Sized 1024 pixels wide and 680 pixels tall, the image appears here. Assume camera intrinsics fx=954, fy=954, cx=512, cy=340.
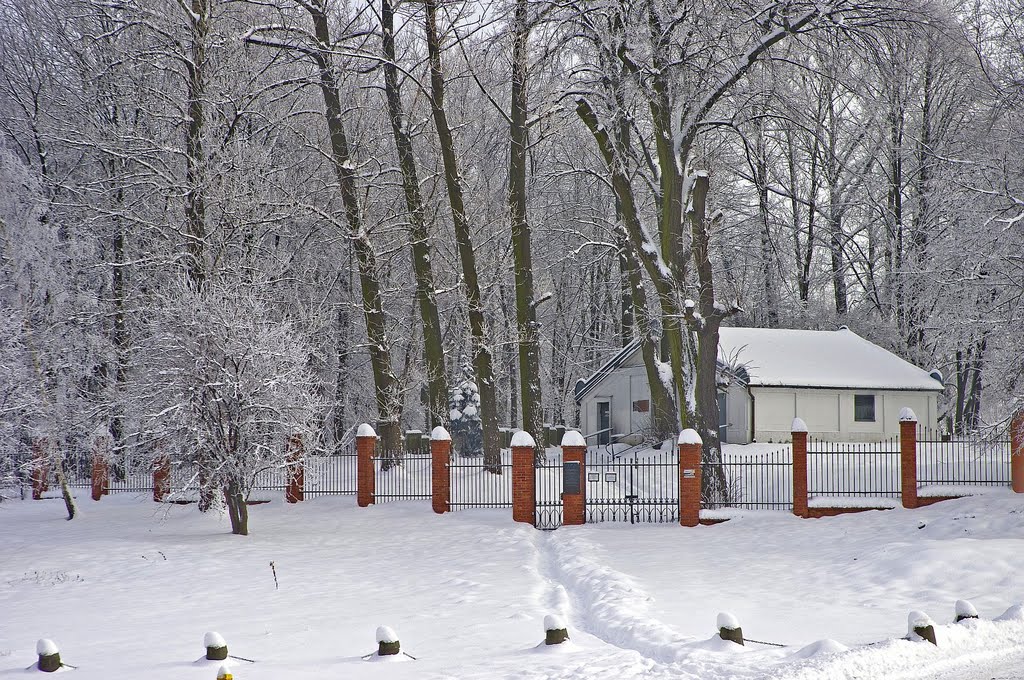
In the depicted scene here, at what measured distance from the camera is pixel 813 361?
112 feet

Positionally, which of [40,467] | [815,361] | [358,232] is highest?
[358,232]

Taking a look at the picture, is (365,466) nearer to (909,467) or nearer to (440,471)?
(440,471)

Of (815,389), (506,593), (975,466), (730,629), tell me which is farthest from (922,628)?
(815,389)

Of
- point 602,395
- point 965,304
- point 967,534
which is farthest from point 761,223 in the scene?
point 967,534

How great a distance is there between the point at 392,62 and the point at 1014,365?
16.5 metres

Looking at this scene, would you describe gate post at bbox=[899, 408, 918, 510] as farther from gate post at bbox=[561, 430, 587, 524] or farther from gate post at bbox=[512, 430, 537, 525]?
gate post at bbox=[512, 430, 537, 525]

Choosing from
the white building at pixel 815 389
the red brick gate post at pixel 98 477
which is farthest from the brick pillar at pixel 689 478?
the red brick gate post at pixel 98 477

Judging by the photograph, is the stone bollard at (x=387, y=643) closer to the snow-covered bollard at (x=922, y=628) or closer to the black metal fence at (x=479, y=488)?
the snow-covered bollard at (x=922, y=628)

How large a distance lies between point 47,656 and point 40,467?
15334 mm

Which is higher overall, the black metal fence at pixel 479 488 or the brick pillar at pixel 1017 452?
the brick pillar at pixel 1017 452

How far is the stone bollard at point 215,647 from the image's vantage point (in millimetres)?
9430

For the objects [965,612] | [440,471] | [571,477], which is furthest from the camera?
[440,471]

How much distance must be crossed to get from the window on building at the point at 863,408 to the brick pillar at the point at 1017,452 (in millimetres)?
12029

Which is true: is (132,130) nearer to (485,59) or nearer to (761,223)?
(485,59)
